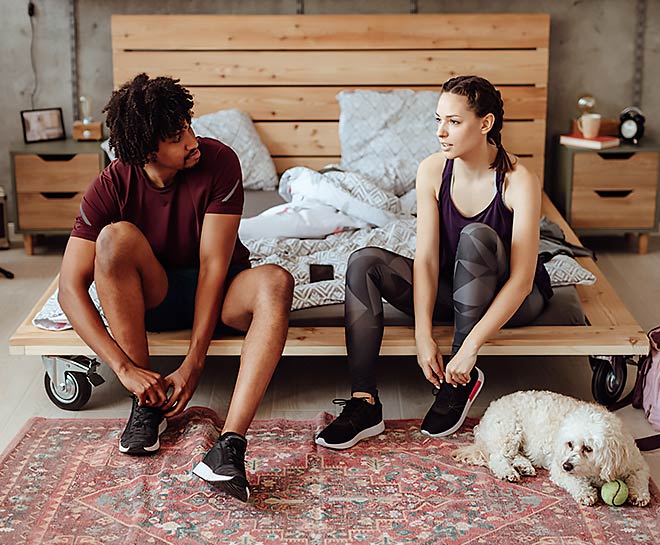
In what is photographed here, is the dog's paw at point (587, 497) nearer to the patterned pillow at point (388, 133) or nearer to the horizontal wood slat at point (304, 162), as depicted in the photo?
the patterned pillow at point (388, 133)

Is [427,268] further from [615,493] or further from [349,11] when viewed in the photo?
[349,11]

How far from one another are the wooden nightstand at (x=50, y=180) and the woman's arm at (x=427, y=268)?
192 cm

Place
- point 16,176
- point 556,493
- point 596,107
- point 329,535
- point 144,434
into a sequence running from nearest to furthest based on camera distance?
point 329,535 < point 556,493 < point 144,434 < point 16,176 < point 596,107

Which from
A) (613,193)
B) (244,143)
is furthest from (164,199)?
(613,193)

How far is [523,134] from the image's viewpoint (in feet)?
14.3

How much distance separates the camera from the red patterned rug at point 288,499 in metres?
2.14

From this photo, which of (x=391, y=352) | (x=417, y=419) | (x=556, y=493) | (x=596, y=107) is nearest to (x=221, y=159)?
(x=391, y=352)

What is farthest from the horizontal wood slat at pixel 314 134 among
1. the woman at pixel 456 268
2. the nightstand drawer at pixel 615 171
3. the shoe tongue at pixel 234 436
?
the shoe tongue at pixel 234 436

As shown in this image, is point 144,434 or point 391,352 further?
point 391,352

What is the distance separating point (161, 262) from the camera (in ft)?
8.70

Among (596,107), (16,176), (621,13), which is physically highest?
(621,13)

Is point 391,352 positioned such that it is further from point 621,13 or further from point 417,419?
point 621,13

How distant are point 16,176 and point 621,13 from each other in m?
2.68

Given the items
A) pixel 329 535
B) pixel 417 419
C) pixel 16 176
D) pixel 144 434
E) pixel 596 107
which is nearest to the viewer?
pixel 329 535
